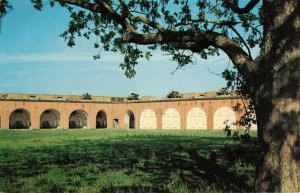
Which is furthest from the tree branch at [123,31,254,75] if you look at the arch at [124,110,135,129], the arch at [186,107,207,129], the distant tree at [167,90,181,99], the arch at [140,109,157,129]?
the arch at [124,110,135,129]

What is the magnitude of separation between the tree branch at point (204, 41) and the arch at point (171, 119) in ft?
143

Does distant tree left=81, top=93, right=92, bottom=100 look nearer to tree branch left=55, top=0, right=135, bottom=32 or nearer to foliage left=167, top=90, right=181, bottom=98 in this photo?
foliage left=167, top=90, right=181, bottom=98

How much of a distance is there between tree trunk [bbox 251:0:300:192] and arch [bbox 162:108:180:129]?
45.0 m

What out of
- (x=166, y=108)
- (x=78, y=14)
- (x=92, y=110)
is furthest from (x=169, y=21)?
(x=92, y=110)

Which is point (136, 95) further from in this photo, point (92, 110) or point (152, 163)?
point (152, 163)

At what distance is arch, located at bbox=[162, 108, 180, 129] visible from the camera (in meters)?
50.1

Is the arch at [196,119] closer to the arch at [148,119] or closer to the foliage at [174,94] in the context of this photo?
the foliage at [174,94]

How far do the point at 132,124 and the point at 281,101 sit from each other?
55919mm

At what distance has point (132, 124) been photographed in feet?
197

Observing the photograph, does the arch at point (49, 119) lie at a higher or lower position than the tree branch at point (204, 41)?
lower

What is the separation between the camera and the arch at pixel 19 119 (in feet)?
169

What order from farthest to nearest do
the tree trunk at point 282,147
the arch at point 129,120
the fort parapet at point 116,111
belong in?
the arch at point 129,120 < the fort parapet at point 116,111 < the tree trunk at point 282,147

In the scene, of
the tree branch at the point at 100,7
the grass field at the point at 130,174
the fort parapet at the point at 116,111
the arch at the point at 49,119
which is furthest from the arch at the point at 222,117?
the tree branch at the point at 100,7

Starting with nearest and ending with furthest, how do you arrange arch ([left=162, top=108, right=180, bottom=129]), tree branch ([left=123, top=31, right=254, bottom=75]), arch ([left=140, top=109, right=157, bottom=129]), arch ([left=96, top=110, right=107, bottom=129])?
tree branch ([left=123, top=31, right=254, bottom=75]), arch ([left=162, top=108, right=180, bottom=129]), arch ([left=140, top=109, right=157, bottom=129]), arch ([left=96, top=110, right=107, bottom=129])
